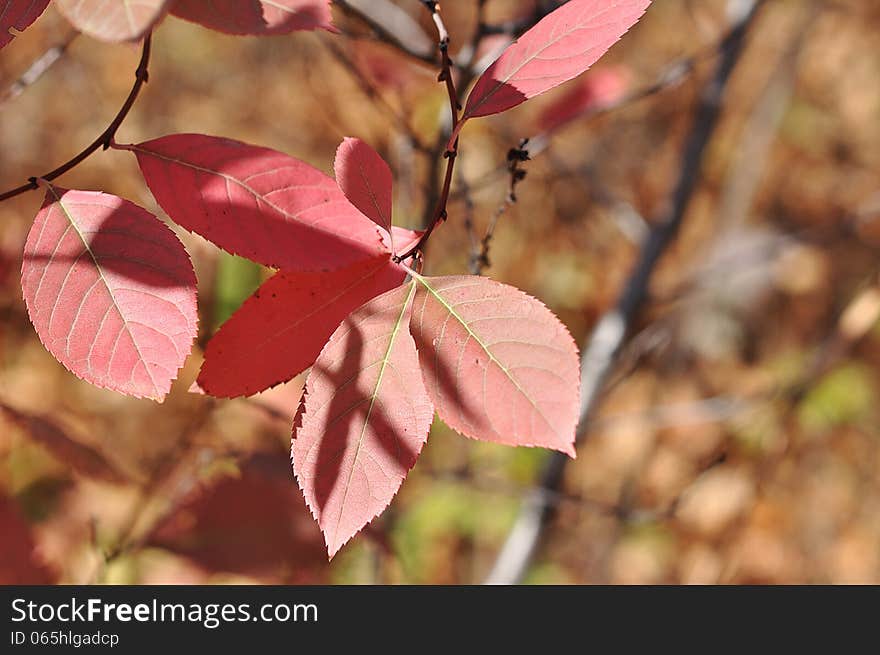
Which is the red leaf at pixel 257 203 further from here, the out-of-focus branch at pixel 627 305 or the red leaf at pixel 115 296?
the out-of-focus branch at pixel 627 305

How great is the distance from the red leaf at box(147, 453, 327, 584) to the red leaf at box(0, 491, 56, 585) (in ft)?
0.41

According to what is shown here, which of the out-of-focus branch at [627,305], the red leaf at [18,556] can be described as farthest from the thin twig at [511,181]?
the red leaf at [18,556]

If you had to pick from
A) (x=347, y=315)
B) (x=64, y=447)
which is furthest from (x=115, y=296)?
(x=64, y=447)

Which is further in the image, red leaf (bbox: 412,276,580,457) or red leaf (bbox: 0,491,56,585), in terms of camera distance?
red leaf (bbox: 0,491,56,585)

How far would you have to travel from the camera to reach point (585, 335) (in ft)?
7.60

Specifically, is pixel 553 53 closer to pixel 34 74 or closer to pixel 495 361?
pixel 495 361

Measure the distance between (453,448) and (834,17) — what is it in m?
1.97

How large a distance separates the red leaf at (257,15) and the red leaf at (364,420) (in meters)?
0.16

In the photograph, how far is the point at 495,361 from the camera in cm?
42

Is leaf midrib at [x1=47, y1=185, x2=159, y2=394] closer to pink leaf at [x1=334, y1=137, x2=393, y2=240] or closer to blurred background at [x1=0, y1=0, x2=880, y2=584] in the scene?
pink leaf at [x1=334, y1=137, x2=393, y2=240]

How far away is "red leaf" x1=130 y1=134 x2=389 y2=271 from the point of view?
0.42 m

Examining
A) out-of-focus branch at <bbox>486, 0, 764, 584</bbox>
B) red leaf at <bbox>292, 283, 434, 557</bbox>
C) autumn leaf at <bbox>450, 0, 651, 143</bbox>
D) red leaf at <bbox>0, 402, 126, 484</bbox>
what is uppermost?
out-of-focus branch at <bbox>486, 0, 764, 584</bbox>

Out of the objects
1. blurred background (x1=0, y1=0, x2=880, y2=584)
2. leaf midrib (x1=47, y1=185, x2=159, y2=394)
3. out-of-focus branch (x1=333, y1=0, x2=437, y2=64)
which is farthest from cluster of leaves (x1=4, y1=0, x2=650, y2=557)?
blurred background (x1=0, y1=0, x2=880, y2=584)
